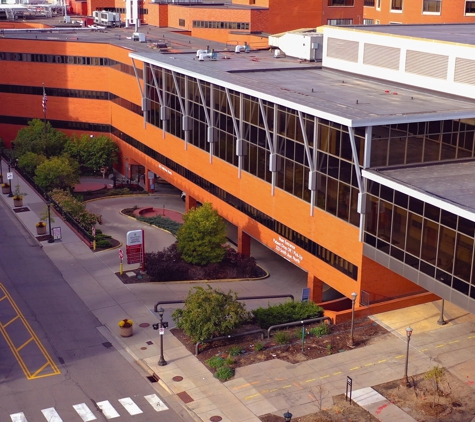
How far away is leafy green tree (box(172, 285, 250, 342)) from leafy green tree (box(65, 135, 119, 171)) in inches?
1535

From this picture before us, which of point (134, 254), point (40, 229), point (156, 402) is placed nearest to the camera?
point (156, 402)

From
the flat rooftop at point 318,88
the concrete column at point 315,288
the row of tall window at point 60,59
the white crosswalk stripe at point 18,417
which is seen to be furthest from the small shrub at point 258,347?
the row of tall window at point 60,59

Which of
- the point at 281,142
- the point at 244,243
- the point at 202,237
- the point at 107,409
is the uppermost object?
the point at 281,142

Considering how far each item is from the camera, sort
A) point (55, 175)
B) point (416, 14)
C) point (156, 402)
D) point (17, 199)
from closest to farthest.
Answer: point (156, 402) < point (17, 199) < point (55, 175) < point (416, 14)

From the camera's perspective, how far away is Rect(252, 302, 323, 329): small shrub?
135ft

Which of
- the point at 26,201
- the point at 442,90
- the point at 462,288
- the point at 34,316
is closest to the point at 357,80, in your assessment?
the point at 442,90

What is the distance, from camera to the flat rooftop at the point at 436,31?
49875 millimetres

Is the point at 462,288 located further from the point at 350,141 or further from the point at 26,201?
the point at 26,201

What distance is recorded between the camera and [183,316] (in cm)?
3894

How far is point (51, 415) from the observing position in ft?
111

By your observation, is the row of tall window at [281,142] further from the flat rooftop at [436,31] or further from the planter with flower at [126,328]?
the planter with flower at [126,328]

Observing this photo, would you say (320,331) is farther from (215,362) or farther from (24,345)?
(24,345)

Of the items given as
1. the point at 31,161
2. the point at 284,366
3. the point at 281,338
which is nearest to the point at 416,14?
the point at 31,161

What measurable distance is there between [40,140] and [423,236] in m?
47.6
